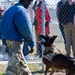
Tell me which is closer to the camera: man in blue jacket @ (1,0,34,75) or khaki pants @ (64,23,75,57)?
man in blue jacket @ (1,0,34,75)

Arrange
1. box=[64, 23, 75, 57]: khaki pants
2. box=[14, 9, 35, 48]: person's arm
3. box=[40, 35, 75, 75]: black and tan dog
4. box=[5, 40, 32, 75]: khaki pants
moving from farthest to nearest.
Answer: box=[64, 23, 75, 57]: khaki pants < box=[40, 35, 75, 75]: black and tan dog < box=[5, 40, 32, 75]: khaki pants < box=[14, 9, 35, 48]: person's arm

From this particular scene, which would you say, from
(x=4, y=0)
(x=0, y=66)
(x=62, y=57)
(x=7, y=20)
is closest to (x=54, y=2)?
(x=4, y=0)

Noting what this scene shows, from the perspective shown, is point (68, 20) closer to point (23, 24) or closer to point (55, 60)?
point (55, 60)

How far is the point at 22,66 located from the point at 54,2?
200 inches

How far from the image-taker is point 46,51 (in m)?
8.82

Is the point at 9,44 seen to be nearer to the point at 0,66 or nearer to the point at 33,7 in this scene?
the point at 0,66

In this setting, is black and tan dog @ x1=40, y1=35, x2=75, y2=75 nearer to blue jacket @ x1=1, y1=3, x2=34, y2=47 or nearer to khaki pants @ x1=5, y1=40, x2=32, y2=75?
khaki pants @ x1=5, y1=40, x2=32, y2=75

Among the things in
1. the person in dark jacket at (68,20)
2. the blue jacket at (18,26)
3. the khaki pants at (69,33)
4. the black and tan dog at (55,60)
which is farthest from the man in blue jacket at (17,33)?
the khaki pants at (69,33)

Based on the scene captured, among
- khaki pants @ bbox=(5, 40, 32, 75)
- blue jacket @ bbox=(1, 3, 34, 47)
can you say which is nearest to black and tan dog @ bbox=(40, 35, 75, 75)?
khaki pants @ bbox=(5, 40, 32, 75)

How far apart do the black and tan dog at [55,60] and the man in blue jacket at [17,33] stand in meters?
1.35

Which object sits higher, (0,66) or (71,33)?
(71,33)

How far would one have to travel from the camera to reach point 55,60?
8164 millimetres

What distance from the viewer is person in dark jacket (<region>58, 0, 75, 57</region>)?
33.6 feet

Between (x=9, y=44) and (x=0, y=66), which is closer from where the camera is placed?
(x=9, y=44)
